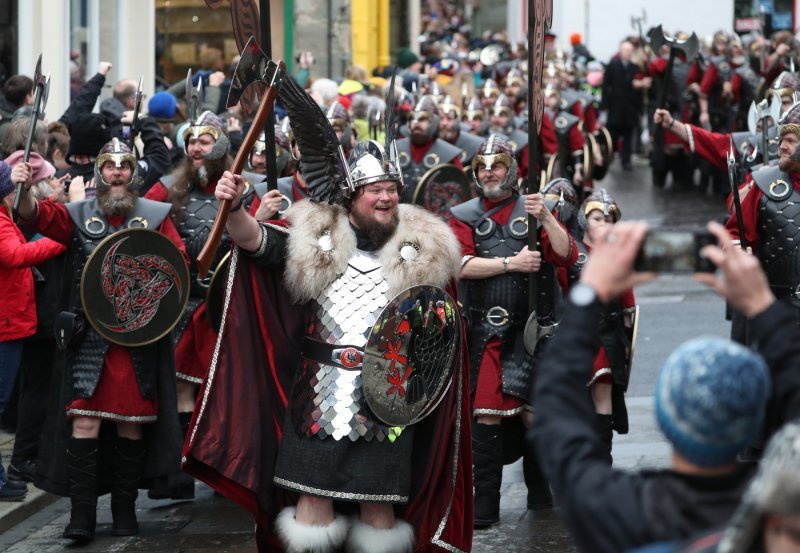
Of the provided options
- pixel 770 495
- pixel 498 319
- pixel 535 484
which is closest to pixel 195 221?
pixel 498 319

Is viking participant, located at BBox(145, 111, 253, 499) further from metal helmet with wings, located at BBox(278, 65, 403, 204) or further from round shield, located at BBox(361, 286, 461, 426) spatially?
round shield, located at BBox(361, 286, 461, 426)

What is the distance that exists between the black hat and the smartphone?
6586mm

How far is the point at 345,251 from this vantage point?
592 cm

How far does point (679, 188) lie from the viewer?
75.2ft

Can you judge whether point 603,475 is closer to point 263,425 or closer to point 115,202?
point 263,425

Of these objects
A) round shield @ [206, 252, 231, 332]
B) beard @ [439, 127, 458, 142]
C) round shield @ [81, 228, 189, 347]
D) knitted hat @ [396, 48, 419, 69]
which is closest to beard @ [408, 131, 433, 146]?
beard @ [439, 127, 458, 142]

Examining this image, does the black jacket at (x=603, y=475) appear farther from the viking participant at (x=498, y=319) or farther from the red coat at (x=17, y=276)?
the red coat at (x=17, y=276)

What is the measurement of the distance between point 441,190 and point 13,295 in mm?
3914

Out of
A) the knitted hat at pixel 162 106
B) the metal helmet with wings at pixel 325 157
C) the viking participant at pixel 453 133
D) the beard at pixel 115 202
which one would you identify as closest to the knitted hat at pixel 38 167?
the beard at pixel 115 202

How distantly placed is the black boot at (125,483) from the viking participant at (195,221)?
84cm

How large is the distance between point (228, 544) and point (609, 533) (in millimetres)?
4374

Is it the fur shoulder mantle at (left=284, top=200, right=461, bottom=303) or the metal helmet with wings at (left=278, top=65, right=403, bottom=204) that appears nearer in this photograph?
the fur shoulder mantle at (left=284, top=200, right=461, bottom=303)

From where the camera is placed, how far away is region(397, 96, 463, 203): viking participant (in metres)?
12.1

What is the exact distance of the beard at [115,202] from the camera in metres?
7.32
